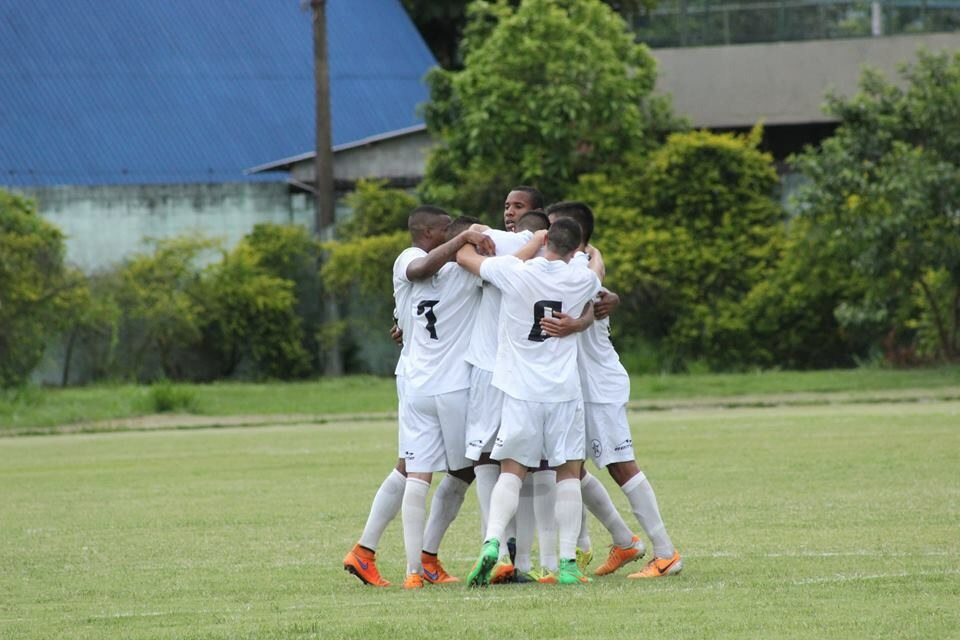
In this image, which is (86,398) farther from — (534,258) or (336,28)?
(534,258)

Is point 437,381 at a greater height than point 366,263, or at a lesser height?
lesser

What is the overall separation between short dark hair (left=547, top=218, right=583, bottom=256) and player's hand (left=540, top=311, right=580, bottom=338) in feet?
1.30

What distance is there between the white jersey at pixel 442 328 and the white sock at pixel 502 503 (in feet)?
2.36

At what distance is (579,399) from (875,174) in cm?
2520

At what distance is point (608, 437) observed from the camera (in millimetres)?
10703

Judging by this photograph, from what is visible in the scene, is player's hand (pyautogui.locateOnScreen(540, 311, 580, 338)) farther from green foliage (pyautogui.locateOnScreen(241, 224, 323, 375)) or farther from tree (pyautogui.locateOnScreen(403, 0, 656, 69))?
tree (pyautogui.locateOnScreen(403, 0, 656, 69))

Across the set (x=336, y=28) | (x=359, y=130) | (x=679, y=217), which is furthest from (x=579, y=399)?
(x=336, y=28)

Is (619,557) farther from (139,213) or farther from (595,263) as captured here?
(139,213)

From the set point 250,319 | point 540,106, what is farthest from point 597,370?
point 250,319

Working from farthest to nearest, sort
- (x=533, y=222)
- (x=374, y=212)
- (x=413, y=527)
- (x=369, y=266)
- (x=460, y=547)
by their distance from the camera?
(x=374, y=212) < (x=369, y=266) < (x=460, y=547) < (x=533, y=222) < (x=413, y=527)

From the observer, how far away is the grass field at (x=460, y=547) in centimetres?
852

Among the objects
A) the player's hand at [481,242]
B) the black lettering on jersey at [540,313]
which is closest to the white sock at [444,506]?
the black lettering on jersey at [540,313]

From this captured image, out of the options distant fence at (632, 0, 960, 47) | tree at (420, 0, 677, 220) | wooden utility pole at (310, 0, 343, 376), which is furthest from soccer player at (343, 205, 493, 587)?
distant fence at (632, 0, 960, 47)

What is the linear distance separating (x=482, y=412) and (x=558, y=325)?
0.75m
